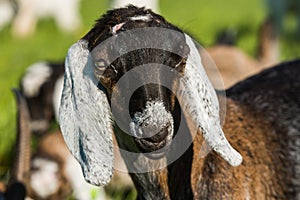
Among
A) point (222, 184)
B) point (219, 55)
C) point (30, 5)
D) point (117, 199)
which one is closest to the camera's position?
point (222, 184)

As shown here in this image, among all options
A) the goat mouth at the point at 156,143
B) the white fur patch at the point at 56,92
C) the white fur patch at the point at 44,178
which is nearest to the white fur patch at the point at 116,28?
the goat mouth at the point at 156,143

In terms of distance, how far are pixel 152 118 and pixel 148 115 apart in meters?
0.02

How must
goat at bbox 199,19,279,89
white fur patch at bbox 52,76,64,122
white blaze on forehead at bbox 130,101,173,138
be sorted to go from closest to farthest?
white blaze on forehead at bbox 130,101,173,138
goat at bbox 199,19,279,89
white fur patch at bbox 52,76,64,122

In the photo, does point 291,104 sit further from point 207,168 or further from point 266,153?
point 207,168

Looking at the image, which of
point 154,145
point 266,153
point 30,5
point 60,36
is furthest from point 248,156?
point 30,5

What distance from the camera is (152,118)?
400 cm

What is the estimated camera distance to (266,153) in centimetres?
497

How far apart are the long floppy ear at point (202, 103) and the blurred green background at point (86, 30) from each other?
139 inches

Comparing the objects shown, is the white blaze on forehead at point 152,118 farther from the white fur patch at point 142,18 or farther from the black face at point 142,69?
the white fur patch at point 142,18

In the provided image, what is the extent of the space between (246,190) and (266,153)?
0.28m

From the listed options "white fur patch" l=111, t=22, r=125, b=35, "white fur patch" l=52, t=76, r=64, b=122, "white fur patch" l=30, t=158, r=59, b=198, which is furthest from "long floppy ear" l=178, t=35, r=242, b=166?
"white fur patch" l=52, t=76, r=64, b=122

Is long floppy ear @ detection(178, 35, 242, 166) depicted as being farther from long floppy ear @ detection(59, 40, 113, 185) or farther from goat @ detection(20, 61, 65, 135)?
goat @ detection(20, 61, 65, 135)

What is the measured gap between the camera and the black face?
13.3 ft

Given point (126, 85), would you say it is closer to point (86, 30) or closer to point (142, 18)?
point (142, 18)
